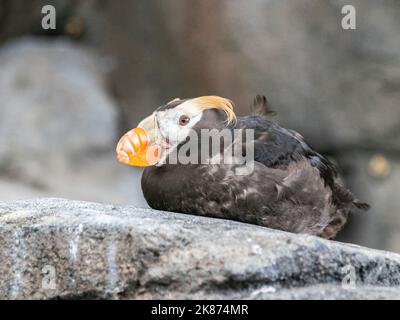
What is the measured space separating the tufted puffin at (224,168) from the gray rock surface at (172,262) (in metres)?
0.26

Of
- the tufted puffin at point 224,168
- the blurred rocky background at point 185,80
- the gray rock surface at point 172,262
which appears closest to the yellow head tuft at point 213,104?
the tufted puffin at point 224,168

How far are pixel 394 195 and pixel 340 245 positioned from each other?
328 centimetres

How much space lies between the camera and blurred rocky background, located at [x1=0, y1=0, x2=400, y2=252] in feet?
18.6

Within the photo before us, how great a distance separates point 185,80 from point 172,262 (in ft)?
12.9

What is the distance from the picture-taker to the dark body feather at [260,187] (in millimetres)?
3027

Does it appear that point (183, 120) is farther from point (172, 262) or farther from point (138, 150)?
point (172, 262)

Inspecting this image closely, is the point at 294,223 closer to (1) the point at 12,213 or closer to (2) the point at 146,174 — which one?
(2) the point at 146,174

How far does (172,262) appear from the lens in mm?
2453

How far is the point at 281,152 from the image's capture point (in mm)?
3252

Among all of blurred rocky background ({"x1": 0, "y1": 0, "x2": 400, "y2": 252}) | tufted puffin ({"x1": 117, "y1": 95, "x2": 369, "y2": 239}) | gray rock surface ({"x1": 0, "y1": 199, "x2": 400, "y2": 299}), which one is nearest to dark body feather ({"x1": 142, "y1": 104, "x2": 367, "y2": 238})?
tufted puffin ({"x1": 117, "y1": 95, "x2": 369, "y2": 239})

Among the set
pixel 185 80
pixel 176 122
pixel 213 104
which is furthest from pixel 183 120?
pixel 185 80

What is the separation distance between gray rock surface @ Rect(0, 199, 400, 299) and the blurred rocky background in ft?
10.1
